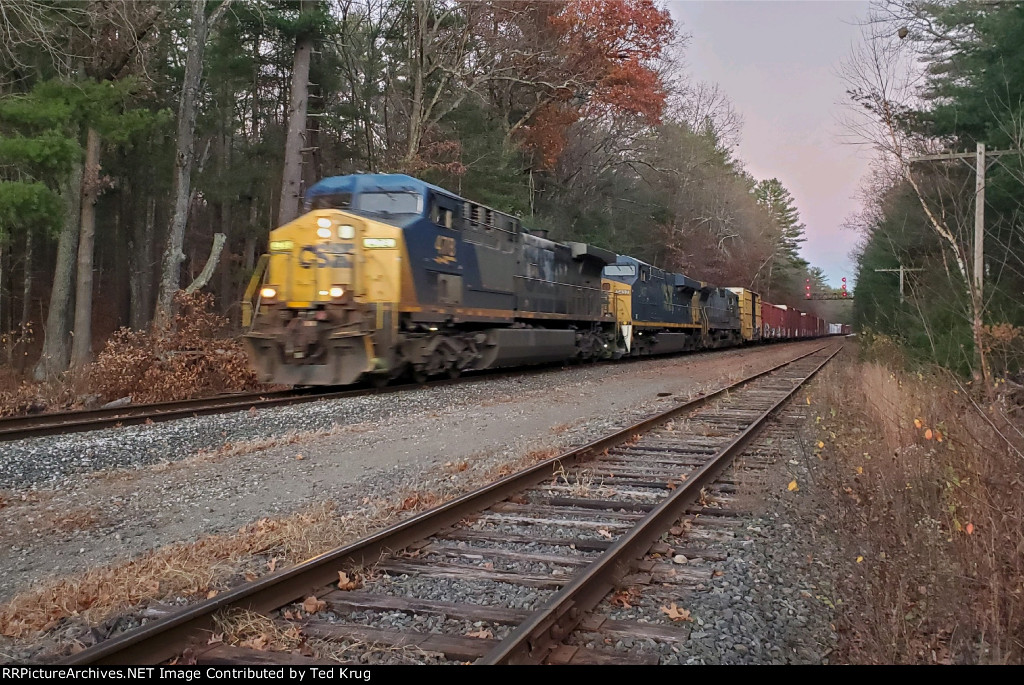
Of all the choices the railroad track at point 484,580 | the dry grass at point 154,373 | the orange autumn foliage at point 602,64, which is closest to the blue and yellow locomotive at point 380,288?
the dry grass at point 154,373

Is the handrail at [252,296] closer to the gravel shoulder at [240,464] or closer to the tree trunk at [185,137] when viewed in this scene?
the gravel shoulder at [240,464]

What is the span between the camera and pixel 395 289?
11.8m

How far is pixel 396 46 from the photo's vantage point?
85.8ft

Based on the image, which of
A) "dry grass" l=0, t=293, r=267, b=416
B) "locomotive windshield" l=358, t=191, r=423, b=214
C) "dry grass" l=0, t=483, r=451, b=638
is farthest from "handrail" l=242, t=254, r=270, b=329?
"dry grass" l=0, t=483, r=451, b=638

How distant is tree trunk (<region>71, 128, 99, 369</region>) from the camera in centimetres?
1694

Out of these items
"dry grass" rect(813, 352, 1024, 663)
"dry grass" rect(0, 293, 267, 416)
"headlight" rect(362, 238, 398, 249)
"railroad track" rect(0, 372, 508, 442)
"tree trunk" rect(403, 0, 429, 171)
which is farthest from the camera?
"tree trunk" rect(403, 0, 429, 171)

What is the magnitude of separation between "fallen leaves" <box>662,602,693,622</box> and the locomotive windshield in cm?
983

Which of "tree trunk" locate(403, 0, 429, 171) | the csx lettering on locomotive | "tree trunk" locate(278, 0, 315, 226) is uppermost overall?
"tree trunk" locate(403, 0, 429, 171)

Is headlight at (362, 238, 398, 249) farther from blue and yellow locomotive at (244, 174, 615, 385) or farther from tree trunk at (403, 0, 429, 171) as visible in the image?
tree trunk at (403, 0, 429, 171)

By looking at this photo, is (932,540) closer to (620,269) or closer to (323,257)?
(323,257)

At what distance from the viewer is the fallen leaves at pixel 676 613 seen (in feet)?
11.7

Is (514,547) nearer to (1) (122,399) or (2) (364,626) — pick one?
(2) (364,626)

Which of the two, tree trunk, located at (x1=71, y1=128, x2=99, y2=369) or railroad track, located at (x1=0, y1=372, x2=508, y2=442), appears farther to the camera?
tree trunk, located at (x1=71, y1=128, x2=99, y2=369)
